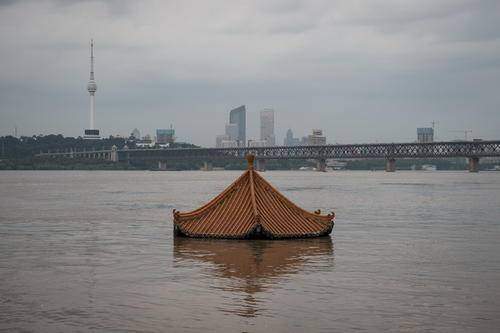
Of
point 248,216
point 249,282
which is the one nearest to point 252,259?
point 249,282

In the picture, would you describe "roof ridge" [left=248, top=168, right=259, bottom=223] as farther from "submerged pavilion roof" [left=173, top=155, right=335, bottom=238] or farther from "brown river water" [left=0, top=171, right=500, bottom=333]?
"brown river water" [left=0, top=171, right=500, bottom=333]

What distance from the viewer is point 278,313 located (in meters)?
19.7

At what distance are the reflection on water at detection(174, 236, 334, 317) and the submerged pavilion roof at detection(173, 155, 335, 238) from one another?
39cm

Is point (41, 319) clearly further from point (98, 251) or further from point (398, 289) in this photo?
point (98, 251)

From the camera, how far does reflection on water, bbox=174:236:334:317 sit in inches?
923

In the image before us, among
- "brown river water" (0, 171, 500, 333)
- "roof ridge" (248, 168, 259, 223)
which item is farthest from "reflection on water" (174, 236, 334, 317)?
"roof ridge" (248, 168, 259, 223)

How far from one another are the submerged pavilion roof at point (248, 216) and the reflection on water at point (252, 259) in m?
0.39

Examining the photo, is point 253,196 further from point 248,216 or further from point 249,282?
point 249,282

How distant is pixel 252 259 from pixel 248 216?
5.80 meters

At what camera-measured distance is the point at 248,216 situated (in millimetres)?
35438

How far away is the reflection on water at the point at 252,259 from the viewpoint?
23.4m

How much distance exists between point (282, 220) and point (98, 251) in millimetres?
8302

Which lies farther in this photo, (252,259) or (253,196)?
(253,196)

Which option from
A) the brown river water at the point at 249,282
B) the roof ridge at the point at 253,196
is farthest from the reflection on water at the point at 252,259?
the roof ridge at the point at 253,196
